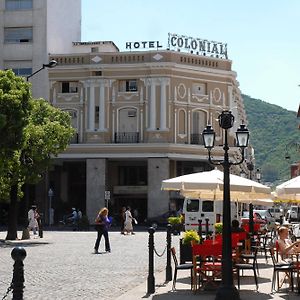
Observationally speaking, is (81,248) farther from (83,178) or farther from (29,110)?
(83,178)

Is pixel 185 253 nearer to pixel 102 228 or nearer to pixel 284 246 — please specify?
pixel 284 246

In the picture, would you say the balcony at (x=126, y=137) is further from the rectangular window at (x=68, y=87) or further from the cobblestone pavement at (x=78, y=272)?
the cobblestone pavement at (x=78, y=272)

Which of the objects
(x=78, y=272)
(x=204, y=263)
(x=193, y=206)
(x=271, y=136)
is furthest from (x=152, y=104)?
(x=271, y=136)

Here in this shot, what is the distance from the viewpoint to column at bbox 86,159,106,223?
54.8m

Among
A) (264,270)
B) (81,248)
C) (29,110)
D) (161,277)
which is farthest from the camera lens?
(29,110)

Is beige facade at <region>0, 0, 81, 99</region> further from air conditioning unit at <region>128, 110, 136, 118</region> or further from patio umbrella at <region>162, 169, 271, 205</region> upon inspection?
patio umbrella at <region>162, 169, 271, 205</region>

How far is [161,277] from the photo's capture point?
1739 cm

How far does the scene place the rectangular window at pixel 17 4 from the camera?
5903cm

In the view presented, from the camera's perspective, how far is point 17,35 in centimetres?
5900

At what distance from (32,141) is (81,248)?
27.6ft

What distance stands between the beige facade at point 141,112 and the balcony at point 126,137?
2.1 inches

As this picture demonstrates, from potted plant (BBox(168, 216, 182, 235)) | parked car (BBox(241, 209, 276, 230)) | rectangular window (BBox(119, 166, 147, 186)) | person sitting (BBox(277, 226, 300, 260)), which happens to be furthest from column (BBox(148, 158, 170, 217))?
person sitting (BBox(277, 226, 300, 260))

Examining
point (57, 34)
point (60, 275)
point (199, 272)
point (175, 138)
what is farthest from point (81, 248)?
point (57, 34)

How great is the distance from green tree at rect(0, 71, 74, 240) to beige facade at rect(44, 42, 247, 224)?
11462 mm
